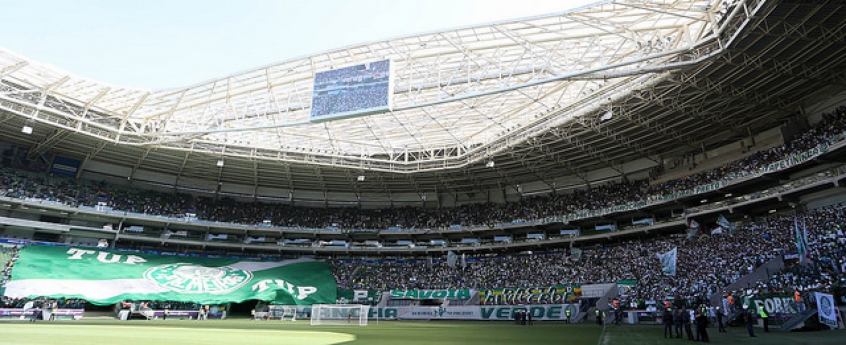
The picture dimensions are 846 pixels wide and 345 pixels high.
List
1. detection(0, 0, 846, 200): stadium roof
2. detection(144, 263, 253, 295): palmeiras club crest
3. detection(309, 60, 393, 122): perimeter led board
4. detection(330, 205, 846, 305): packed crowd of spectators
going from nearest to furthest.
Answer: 1. detection(0, 0, 846, 200): stadium roof
2. detection(330, 205, 846, 305): packed crowd of spectators
3. detection(309, 60, 393, 122): perimeter led board
4. detection(144, 263, 253, 295): palmeiras club crest

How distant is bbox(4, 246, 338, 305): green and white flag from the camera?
3553cm

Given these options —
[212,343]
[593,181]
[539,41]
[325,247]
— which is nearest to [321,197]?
[325,247]

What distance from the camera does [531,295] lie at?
38281 mm

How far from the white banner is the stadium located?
9cm

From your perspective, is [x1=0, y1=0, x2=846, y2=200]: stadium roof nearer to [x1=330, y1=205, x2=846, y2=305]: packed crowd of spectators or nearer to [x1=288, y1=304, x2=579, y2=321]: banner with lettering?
[x1=330, y1=205, x2=846, y2=305]: packed crowd of spectators

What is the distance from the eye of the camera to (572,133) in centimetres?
3650

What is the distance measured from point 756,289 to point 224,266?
139 ft

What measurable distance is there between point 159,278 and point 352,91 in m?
27.2

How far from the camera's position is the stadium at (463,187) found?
23.8 meters

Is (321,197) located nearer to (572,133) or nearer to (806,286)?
(572,133)

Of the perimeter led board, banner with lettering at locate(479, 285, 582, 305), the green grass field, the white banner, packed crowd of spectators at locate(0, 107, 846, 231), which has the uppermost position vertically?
the perimeter led board

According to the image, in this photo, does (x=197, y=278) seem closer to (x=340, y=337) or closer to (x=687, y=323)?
(x=340, y=337)

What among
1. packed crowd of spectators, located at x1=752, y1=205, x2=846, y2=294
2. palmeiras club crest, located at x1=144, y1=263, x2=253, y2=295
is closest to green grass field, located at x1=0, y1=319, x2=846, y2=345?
packed crowd of spectators, located at x1=752, y1=205, x2=846, y2=294

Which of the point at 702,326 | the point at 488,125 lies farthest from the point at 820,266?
the point at 488,125
